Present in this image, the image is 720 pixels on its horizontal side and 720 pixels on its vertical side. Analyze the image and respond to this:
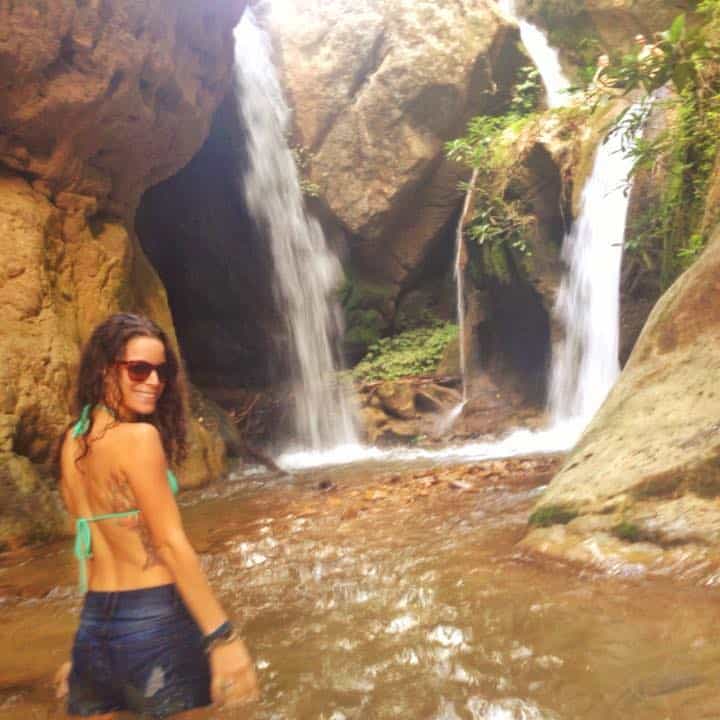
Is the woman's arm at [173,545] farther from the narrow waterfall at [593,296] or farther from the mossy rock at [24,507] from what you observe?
the narrow waterfall at [593,296]

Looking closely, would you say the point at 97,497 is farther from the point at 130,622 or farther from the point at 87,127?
the point at 87,127

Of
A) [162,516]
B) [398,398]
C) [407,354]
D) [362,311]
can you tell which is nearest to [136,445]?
[162,516]

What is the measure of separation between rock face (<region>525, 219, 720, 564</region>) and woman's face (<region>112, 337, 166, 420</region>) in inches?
95.9

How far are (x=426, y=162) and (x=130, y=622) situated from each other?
12268mm

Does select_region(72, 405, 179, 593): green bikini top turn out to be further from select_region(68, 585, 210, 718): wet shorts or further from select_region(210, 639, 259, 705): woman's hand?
select_region(210, 639, 259, 705): woman's hand

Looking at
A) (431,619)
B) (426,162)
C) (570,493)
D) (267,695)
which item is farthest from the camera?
(426,162)

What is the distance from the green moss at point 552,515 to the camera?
3707mm

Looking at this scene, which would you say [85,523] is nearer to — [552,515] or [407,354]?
[552,515]

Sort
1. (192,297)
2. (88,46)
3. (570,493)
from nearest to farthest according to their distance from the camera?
(570,493) → (88,46) → (192,297)

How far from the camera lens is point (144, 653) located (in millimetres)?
1657

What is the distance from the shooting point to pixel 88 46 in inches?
271

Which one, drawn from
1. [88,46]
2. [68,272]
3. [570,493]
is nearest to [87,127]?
[88,46]

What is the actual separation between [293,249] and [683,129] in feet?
25.7

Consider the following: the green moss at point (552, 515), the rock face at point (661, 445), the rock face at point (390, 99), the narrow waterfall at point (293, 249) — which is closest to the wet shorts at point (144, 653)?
the rock face at point (661, 445)
